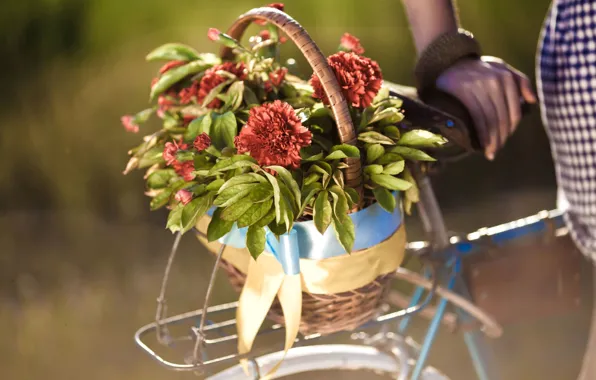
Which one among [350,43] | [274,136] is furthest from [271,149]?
[350,43]

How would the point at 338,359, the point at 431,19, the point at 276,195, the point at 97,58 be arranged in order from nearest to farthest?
1. the point at 276,195
2. the point at 431,19
3. the point at 338,359
4. the point at 97,58

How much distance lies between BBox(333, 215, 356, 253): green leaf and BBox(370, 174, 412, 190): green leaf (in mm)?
56

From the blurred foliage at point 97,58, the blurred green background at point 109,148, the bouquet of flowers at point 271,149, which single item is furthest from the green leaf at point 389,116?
the blurred foliage at point 97,58

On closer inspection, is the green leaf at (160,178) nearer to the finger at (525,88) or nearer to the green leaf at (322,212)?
the green leaf at (322,212)

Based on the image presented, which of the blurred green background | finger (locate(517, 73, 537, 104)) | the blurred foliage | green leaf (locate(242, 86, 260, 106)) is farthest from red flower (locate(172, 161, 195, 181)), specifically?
the blurred foliage

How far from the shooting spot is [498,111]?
855mm

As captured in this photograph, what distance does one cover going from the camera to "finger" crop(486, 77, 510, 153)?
849 millimetres

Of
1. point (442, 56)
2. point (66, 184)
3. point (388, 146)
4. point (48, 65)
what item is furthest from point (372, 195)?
point (48, 65)

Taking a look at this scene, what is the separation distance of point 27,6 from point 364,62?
2.83m

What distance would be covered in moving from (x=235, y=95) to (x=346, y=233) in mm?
213

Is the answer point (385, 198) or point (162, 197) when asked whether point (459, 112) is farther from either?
point (162, 197)

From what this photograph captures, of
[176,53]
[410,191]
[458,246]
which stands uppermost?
[176,53]

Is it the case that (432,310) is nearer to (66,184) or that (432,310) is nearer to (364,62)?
(364,62)

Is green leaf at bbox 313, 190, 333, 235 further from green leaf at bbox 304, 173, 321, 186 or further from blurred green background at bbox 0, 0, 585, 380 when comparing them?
blurred green background at bbox 0, 0, 585, 380
